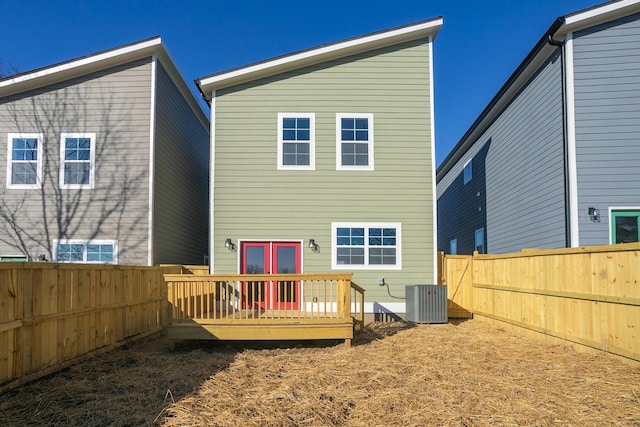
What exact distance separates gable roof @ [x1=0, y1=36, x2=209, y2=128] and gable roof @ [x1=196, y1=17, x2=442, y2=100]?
4.61ft

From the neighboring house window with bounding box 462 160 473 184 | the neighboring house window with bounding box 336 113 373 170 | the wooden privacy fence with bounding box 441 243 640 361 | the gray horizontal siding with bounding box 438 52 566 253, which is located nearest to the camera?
the wooden privacy fence with bounding box 441 243 640 361

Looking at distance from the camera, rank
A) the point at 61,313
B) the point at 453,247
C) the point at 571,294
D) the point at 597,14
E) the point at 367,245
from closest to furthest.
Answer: the point at 61,313, the point at 571,294, the point at 597,14, the point at 367,245, the point at 453,247

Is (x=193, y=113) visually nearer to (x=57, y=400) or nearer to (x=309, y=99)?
(x=309, y=99)

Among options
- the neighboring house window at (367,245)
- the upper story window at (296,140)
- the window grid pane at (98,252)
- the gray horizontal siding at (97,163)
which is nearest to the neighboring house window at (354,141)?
the upper story window at (296,140)

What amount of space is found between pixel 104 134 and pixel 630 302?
1075 cm

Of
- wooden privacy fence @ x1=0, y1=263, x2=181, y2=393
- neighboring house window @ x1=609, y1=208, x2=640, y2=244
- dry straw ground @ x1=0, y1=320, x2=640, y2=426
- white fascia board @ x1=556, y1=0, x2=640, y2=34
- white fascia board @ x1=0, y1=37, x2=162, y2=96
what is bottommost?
dry straw ground @ x1=0, y1=320, x2=640, y2=426

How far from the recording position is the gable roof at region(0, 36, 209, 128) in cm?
1059

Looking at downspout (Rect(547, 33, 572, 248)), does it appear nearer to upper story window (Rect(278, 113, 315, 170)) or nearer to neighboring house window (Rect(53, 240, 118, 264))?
upper story window (Rect(278, 113, 315, 170))

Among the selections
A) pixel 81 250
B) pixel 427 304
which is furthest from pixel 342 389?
pixel 81 250

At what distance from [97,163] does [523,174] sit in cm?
1051

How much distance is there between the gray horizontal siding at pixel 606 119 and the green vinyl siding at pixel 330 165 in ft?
10.4

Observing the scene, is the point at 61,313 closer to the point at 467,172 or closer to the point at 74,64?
the point at 74,64

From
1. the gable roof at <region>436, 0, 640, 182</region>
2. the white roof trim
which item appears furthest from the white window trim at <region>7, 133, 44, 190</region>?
the gable roof at <region>436, 0, 640, 182</region>

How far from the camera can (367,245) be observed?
10.8 m
